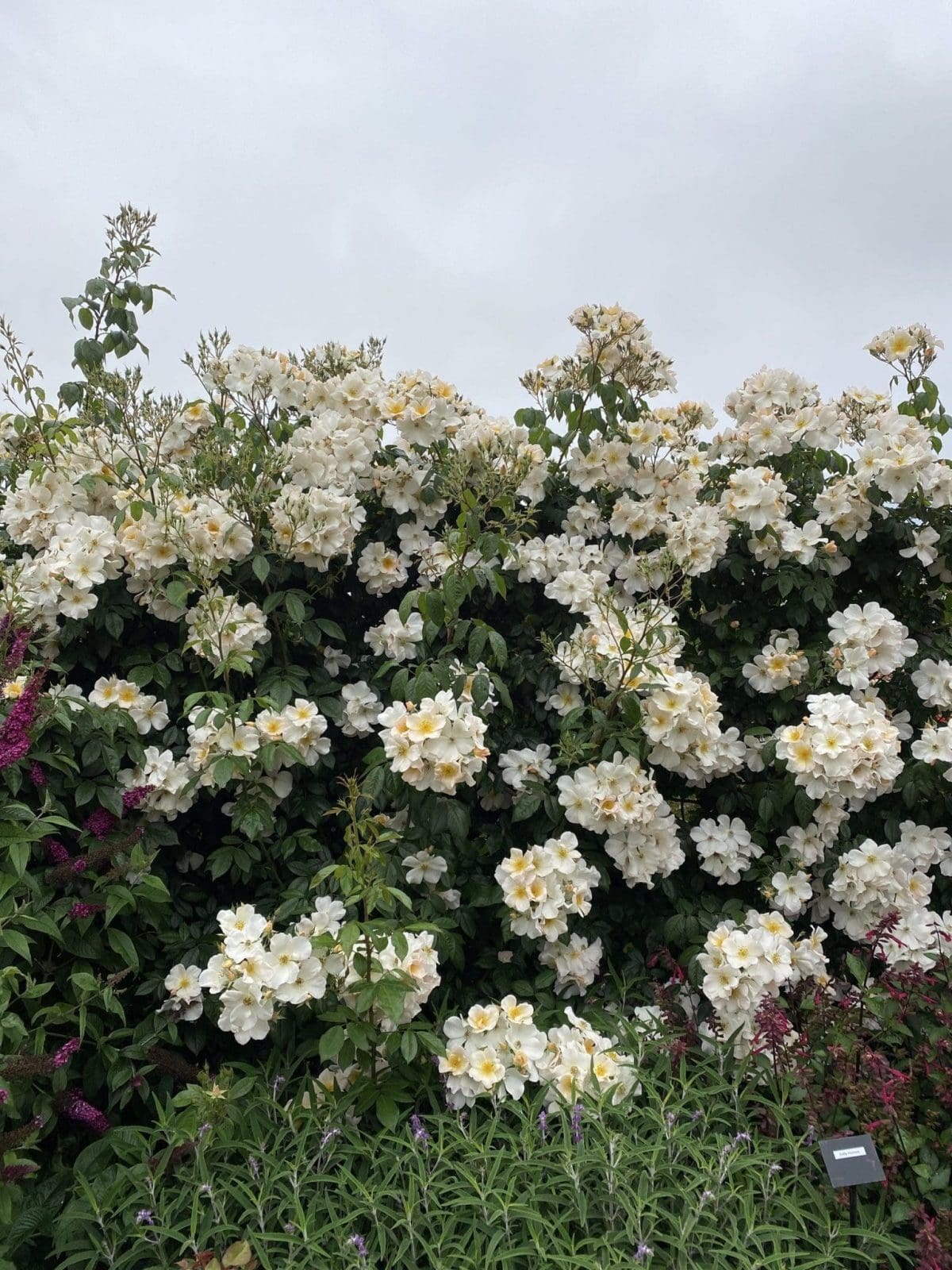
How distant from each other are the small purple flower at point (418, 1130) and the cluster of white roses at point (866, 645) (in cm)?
177

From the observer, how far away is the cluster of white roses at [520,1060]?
220 cm

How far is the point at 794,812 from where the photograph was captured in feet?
9.67

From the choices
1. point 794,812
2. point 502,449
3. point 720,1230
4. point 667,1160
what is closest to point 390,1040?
point 667,1160

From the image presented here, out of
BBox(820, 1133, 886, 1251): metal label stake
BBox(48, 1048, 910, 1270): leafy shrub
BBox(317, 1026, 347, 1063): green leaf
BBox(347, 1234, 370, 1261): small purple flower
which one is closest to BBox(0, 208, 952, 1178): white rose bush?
BBox(317, 1026, 347, 1063): green leaf

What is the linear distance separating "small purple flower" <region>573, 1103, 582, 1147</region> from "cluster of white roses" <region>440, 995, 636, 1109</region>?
0.10 m

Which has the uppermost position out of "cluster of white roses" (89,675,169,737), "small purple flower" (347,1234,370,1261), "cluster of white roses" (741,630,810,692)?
"cluster of white roses" (741,630,810,692)

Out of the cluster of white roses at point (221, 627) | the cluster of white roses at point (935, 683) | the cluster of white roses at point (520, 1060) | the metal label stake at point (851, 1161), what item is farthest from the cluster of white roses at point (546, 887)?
the cluster of white roses at point (935, 683)

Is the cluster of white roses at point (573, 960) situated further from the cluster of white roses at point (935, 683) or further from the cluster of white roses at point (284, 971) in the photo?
the cluster of white roses at point (935, 683)

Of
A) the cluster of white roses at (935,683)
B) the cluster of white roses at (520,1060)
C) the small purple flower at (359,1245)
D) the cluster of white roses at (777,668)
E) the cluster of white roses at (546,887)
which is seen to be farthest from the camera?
the cluster of white roses at (935,683)

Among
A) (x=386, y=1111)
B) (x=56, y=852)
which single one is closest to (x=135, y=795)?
(x=56, y=852)

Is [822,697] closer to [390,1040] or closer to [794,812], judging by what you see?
[794,812]

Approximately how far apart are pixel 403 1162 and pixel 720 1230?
0.70 m

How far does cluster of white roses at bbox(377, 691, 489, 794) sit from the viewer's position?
7.71 feet

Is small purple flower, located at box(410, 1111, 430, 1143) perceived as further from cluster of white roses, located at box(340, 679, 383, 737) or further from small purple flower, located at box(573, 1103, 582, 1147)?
cluster of white roses, located at box(340, 679, 383, 737)
